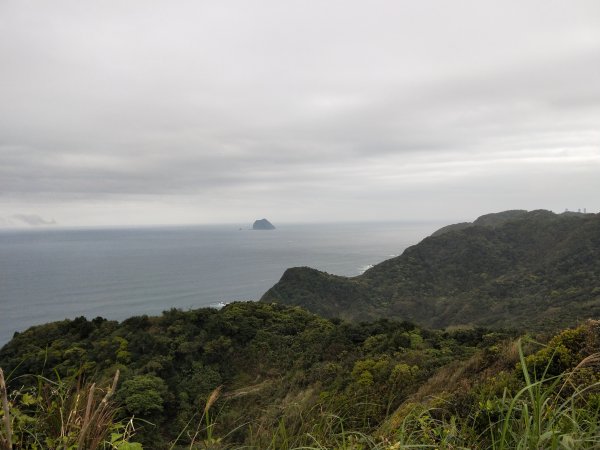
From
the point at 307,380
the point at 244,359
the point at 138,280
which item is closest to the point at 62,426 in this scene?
the point at 307,380

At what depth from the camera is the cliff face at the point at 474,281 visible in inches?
2270

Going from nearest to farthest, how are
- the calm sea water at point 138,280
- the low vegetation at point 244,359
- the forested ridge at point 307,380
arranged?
the forested ridge at point 307,380 → the low vegetation at point 244,359 → the calm sea water at point 138,280

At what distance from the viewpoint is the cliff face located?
189 ft

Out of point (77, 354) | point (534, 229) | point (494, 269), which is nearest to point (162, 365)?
point (77, 354)

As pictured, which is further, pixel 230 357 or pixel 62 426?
pixel 230 357

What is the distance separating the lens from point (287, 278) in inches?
2800

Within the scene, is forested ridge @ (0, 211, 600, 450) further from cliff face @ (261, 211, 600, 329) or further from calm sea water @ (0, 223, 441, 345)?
calm sea water @ (0, 223, 441, 345)

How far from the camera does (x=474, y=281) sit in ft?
257

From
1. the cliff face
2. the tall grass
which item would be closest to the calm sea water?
the cliff face

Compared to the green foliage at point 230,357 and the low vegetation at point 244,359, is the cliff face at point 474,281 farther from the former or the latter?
the green foliage at point 230,357

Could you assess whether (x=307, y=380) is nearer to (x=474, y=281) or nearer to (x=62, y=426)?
(x=62, y=426)

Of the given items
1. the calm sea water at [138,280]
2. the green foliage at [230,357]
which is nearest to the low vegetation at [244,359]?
the green foliage at [230,357]

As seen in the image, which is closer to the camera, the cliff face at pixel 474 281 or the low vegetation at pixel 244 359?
the low vegetation at pixel 244 359

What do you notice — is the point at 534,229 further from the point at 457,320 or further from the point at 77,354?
the point at 77,354
